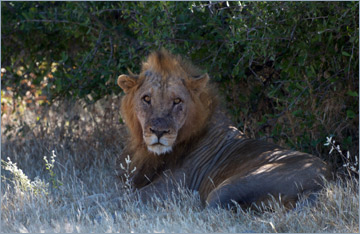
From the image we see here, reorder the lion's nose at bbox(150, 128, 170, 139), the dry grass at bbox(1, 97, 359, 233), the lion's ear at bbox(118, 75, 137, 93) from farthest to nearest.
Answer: the lion's ear at bbox(118, 75, 137, 93)
the lion's nose at bbox(150, 128, 170, 139)
the dry grass at bbox(1, 97, 359, 233)

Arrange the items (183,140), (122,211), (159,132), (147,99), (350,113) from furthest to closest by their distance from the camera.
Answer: (350,113) → (183,140) → (147,99) → (159,132) → (122,211)

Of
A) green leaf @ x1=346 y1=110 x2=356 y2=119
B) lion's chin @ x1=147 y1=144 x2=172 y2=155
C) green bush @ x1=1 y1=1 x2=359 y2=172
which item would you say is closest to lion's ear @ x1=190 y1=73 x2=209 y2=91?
green bush @ x1=1 y1=1 x2=359 y2=172

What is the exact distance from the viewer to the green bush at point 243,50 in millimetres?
5652

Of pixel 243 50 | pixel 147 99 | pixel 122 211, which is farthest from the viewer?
pixel 243 50

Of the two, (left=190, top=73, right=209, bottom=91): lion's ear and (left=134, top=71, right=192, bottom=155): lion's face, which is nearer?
(left=134, top=71, right=192, bottom=155): lion's face

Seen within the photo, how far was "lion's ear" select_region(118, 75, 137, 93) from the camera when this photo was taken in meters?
5.62

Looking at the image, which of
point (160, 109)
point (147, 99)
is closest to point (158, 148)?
point (160, 109)

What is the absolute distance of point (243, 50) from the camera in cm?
681

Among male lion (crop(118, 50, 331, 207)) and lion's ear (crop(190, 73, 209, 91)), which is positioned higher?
lion's ear (crop(190, 73, 209, 91))

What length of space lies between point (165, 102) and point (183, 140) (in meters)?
0.41

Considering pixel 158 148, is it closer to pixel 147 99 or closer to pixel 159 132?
pixel 159 132

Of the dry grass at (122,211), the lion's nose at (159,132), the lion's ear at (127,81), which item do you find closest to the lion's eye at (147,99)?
the lion's ear at (127,81)

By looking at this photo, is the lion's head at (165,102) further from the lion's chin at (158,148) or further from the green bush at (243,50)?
the green bush at (243,50)

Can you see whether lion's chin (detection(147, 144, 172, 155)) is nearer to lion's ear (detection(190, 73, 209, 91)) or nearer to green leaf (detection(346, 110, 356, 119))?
lion's ear (detection(190, 73, 209, 91))
